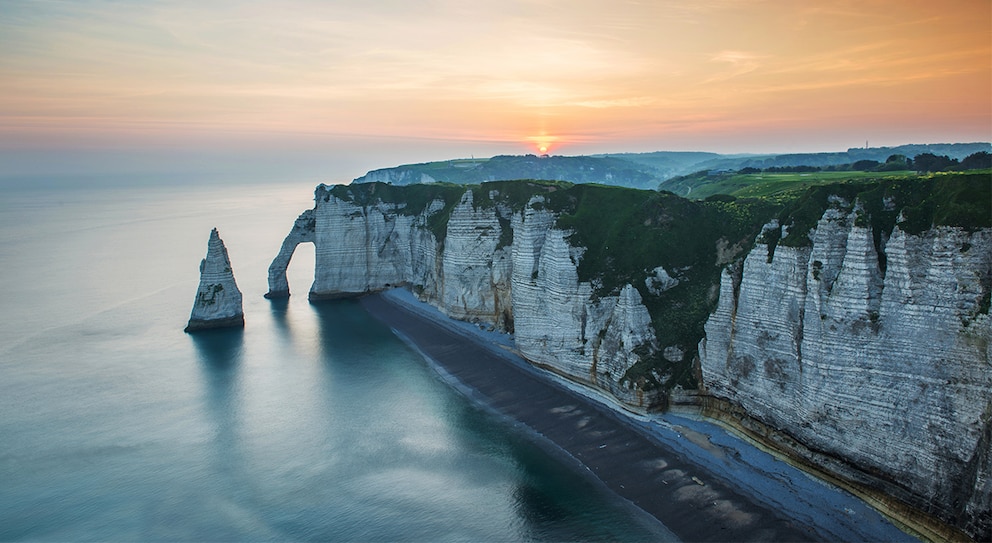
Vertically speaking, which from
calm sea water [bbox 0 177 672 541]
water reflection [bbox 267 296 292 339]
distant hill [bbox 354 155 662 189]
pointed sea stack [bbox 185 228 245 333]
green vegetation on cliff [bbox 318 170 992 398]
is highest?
distant hill [bbox 354 155 662 189]

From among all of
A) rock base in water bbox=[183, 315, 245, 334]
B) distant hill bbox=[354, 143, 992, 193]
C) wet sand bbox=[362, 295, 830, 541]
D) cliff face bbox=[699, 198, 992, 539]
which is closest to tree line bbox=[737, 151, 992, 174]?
cliff face bbox=[699, 198, 992, 539]

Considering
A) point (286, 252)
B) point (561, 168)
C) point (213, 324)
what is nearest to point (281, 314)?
point (213, 324)

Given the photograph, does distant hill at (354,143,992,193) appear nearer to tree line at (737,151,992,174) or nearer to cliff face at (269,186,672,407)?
cliff face at (269,186,672,407)

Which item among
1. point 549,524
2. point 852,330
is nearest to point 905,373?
point 852,330

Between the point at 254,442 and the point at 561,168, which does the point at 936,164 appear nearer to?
the point at 254,442

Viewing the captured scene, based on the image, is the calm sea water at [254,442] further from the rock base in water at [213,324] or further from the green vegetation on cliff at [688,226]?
the green vegetation on cliff at [688,226]

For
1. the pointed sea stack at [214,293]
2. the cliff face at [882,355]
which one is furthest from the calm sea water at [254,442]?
the cliff face at [882,355]
